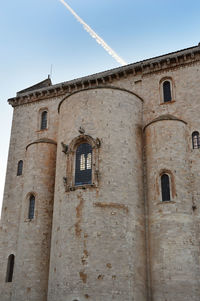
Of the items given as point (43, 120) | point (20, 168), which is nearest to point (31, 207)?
point (20, 168)

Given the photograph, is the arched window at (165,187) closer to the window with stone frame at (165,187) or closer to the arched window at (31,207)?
the window with stone frame at (165,187)

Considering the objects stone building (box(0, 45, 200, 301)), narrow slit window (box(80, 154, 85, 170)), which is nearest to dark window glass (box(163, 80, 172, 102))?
stone building (box(0, 45, 200, 301))

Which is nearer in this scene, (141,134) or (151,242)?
(151,242)

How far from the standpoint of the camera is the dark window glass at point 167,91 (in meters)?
21.9

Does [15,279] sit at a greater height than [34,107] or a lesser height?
lesser

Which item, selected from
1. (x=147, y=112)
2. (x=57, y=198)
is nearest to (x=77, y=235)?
(x=57, y=198)

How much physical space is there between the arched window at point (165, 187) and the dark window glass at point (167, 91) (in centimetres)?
529

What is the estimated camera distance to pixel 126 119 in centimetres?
2078

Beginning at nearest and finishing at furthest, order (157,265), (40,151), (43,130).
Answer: (157,265) < (40,151) < (43,130)

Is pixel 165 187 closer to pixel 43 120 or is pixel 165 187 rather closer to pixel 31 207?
pixel 31 207

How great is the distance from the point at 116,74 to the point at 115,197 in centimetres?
888

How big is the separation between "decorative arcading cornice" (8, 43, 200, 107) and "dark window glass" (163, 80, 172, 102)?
957 millimetres

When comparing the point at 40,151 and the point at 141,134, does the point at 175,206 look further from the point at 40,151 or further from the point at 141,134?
the point at 40,151

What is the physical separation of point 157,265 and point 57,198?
651 centimetres
